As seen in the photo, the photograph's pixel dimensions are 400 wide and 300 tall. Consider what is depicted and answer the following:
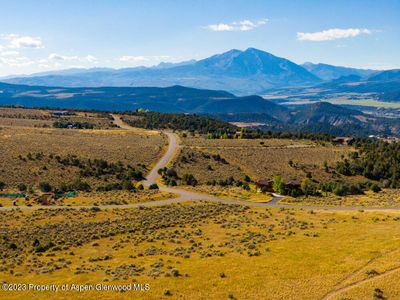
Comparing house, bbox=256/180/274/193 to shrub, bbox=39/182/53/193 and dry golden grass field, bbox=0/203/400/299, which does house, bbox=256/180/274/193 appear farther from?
shrub, bbox=39/182/53/193

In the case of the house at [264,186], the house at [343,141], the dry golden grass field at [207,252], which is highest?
the dry golden grass field at [207,252]

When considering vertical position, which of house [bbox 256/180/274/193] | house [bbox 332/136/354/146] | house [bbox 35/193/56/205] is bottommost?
house [bbox 256/180/274/193]

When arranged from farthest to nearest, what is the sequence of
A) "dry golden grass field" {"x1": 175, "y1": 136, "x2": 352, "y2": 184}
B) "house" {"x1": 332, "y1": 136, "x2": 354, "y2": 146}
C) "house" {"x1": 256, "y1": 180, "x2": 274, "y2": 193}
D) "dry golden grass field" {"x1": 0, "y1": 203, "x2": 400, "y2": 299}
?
"house" {"x1": 332, "y1": 136, "x2": 354, "y2": 146} < "dry golden grass field" {"x1": 175, "y1": 136, "x2": 352, "y2": 184} < "house" {"x1": 256, "y1": 180, "x2": 274, "y2": 193} < "dry golden grass field" {"x1": 0, "y1": 203, "x2": 400, "y2": 299}

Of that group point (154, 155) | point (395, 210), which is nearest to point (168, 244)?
point (395, 210)

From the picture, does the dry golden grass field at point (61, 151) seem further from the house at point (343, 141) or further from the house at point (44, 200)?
the house at point (343, 141)

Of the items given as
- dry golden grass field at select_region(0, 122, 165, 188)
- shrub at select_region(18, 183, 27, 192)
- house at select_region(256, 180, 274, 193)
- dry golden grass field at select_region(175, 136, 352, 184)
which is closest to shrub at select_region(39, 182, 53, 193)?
shrub at select_region(18, 183, 27, 192)

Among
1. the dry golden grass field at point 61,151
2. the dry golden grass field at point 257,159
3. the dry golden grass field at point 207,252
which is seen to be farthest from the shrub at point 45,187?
the dry golden grass field at point 257,159

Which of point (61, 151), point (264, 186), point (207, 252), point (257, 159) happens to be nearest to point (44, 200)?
point (207, 252)

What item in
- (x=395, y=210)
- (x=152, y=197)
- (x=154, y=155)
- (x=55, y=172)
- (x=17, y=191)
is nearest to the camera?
(x=395, y=210)

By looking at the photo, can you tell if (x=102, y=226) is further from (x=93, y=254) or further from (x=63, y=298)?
(x=63, y=298)
